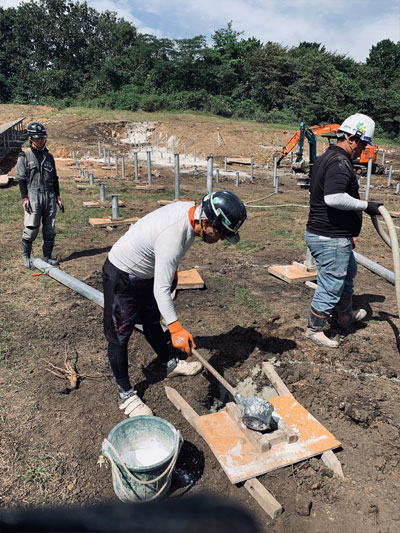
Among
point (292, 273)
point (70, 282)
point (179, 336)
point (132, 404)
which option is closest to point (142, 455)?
point (132, 404)

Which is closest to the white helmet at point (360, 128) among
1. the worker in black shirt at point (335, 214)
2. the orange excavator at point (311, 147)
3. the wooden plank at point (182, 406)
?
the worker in black shirt at point (335, 214)

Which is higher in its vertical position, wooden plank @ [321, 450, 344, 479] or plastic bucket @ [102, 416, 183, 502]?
plastic bucket @ [102, 416, 183, 502]

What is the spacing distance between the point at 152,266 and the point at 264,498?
174cm

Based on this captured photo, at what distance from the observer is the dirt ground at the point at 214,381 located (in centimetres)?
270

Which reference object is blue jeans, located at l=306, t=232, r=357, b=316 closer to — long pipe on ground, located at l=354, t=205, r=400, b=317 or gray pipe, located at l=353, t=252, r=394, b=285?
long pipe on ground, located at l=354, t=205, r=400, b=317

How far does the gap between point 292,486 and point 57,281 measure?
4.50 meters

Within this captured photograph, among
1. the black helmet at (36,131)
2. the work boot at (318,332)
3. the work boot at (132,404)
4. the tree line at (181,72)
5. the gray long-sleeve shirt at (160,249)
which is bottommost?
the work boot at (132,404)

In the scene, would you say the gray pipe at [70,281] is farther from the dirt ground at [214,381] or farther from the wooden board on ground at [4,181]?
the wooden board on ground at [4,181]

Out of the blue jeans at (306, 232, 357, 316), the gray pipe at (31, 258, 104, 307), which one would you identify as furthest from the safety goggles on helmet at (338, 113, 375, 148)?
the gray pipe at (31, 258, 104, 307)

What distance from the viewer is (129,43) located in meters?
61.0

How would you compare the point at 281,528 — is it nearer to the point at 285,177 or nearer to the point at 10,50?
the point at 285,177

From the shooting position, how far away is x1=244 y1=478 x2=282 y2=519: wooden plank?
99.0 inches

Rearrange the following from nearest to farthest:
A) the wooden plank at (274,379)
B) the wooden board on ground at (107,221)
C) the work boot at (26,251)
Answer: the wooden plank at (274,379) → the work boot at (26,251) → the wooden board on ground at (107,221)

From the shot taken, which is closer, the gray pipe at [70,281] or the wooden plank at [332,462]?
the wooden plank at [332,462]
